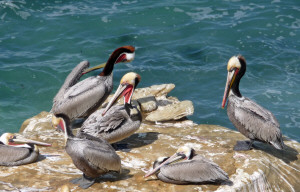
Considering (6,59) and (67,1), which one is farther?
(67,1)

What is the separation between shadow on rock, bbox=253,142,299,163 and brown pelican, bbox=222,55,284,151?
0.31 m

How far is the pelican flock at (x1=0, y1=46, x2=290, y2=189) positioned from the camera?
604 centimetres

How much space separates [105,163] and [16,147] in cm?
164

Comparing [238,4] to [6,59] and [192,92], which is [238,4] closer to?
[192,92]

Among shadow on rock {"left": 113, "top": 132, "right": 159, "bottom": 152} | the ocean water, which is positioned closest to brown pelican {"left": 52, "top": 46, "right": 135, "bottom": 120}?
shadow on rock {"left": 113, "top": 132, "right": 159, "bottom": 152}

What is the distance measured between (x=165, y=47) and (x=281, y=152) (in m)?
7.96

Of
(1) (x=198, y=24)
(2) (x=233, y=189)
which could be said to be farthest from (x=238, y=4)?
(2) (x=233, y=189)

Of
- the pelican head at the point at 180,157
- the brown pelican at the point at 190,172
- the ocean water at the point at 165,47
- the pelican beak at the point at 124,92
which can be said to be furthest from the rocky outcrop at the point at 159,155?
the ocean water at the point at 165,47

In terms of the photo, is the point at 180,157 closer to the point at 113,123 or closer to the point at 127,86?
the point at 113,123

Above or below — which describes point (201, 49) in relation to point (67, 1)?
below

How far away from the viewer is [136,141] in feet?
25.8

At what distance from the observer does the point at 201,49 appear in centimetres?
1477

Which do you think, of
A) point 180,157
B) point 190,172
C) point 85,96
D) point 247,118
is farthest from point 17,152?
point 247,118

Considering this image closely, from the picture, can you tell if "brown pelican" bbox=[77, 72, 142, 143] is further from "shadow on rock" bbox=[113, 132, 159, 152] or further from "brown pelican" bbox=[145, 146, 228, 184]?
"brown pelican" bbox=[145, 146, 228, 184]
